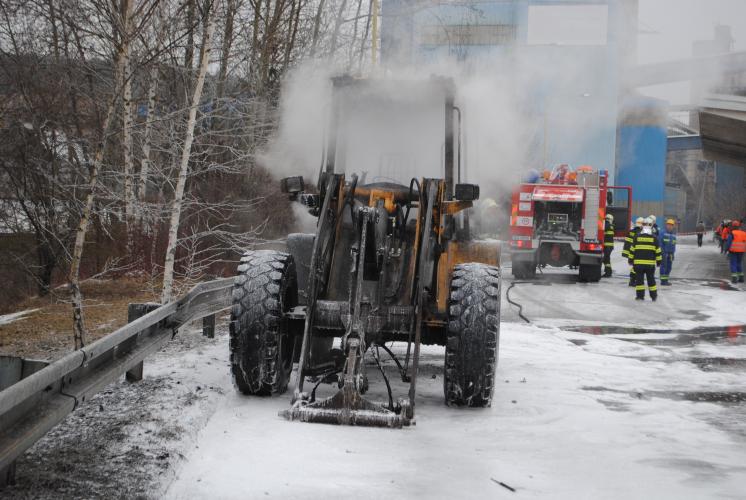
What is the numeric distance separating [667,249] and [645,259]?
5305 mm

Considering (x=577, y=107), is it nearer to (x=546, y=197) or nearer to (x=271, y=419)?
(x=546, y=197)

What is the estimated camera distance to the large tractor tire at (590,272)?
67.9 feet

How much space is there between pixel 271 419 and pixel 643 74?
12908 mm

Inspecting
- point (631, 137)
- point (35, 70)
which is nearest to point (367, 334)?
point (35, 70)

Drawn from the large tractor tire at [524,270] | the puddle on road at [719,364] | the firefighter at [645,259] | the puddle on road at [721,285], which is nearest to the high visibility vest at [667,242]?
the puddle on road at [721,285]

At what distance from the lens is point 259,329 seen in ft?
21.4

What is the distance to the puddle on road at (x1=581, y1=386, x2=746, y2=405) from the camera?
745 centimetres

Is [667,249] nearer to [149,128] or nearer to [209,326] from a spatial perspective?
[149,128]

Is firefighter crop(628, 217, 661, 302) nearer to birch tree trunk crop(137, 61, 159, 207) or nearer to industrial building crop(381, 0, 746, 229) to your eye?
industrial building crop(381, 0, 746, 229)

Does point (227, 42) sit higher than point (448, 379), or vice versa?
point (227, 42)

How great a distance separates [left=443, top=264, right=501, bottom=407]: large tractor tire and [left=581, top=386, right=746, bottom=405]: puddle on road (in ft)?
5.51

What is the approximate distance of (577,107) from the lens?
19641 mm

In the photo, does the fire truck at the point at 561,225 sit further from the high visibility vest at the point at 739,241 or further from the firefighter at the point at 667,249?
the high visibility vest at the point at 739,241

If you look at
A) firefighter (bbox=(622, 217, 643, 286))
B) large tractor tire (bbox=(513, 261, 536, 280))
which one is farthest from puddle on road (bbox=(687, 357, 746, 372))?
large tractor tire (bbox=(513, 261, 536, 280))
